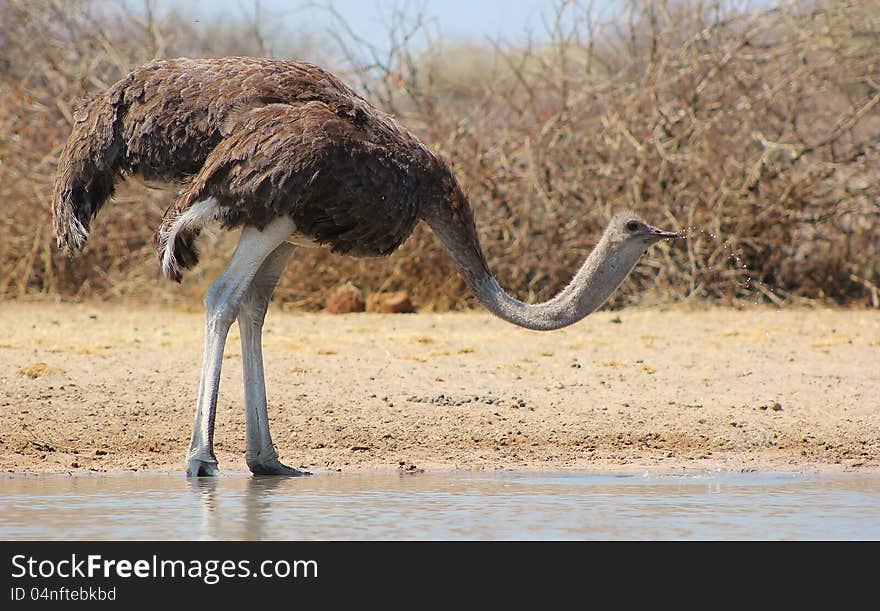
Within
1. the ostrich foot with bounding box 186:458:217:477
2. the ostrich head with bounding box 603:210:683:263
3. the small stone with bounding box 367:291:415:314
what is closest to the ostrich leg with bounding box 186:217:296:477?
the ostrich foot with bounding box 186:458:217:477

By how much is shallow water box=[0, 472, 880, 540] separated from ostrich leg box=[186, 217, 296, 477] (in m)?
0.11

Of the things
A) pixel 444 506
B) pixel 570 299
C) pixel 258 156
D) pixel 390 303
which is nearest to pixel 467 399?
pixel 570 299

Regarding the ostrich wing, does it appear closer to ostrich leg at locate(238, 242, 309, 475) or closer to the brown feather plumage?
the brown feather plumage

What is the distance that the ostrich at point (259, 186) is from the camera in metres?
5.42

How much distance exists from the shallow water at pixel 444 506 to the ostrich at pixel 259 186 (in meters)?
0.40

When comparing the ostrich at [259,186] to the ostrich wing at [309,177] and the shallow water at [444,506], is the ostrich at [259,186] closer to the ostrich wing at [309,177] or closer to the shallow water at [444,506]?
the ostrich wing at [309,177]

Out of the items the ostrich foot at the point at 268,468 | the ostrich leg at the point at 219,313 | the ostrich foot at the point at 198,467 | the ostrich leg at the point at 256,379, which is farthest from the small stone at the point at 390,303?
the ostrich foot at the point at 198,467

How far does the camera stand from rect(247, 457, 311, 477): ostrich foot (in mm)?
5879

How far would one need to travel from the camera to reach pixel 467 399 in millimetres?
7066

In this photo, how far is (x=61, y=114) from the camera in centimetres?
1198

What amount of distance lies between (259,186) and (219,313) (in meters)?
0.58
